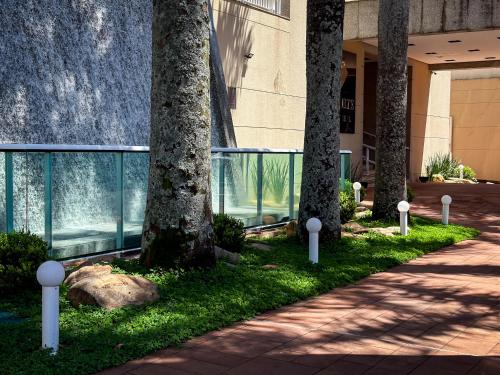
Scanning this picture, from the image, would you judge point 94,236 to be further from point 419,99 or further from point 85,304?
point 419,99

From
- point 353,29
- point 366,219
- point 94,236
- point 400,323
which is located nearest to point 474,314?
point 400,323

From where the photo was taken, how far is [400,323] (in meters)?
7.05

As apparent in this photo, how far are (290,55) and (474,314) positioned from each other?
13.7 m

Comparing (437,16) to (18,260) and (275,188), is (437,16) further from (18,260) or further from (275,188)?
(18,260)

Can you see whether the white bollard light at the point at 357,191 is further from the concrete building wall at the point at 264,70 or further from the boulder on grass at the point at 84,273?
the boulder on grass at the point at 84,273

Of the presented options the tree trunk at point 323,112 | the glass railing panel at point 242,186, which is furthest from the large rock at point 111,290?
the glass railing panel at point 242,186

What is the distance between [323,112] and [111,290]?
17.5 feet

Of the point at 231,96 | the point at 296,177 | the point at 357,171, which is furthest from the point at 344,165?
the point at 357,171

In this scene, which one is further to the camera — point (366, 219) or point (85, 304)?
point (366, 219)

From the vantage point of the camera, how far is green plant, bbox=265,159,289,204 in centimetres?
1330

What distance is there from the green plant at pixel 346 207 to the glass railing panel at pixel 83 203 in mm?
6019

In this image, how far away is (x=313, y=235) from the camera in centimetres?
957

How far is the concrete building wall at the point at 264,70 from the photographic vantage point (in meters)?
17.8

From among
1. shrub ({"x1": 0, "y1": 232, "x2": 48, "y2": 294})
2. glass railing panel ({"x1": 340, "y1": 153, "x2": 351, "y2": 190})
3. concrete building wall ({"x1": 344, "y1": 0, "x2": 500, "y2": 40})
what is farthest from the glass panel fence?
concrete building wall ({"x1": 344, "y1": 0, "x2": 500, "y2": 40})
